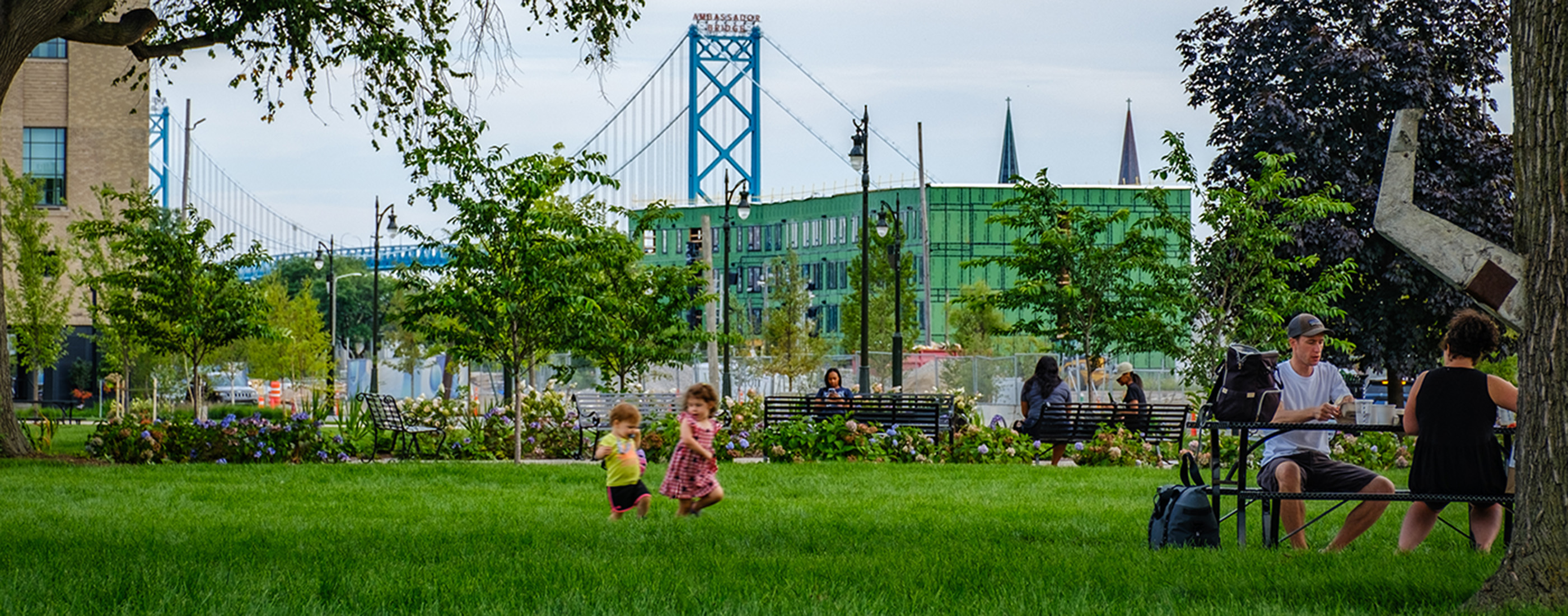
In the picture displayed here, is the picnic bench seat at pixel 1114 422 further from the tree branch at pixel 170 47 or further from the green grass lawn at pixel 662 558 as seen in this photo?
the tree branch at pixel 170 47

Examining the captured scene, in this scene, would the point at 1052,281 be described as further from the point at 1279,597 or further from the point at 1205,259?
the point at 1279,597

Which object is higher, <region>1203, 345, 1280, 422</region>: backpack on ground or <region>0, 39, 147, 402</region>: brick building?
<region>0, 39, 147, 402</region>: brick building

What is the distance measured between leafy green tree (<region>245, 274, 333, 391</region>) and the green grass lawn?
37471 mm

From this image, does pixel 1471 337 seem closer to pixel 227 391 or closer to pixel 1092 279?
pixel 1092 279

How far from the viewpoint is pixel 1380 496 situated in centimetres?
728

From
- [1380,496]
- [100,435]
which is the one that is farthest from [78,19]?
[1380,496]

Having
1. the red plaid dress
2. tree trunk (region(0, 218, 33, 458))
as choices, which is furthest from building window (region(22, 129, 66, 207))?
the red plaid dress

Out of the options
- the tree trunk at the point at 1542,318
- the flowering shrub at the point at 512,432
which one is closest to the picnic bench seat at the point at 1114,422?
the flowering shrub at the point at 512,432

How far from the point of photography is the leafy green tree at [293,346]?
48906 mm

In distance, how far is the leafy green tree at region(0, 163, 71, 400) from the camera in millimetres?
31812

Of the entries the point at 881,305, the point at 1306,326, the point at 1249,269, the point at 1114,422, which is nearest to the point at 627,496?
the point at 1306,326

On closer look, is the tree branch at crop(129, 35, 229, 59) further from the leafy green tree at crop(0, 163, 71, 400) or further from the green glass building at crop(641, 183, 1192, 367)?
the green glass building at crop(641, 183, 1192, 367)

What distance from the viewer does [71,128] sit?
4509 centimetres

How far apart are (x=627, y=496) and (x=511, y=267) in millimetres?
7024
